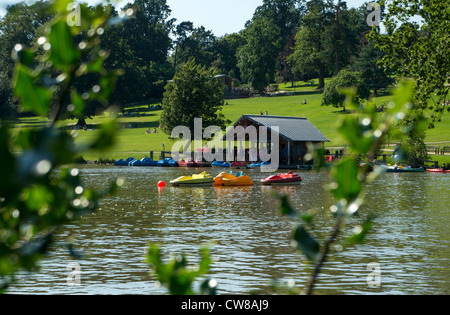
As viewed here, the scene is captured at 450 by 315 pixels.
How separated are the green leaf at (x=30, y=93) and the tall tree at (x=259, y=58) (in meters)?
113

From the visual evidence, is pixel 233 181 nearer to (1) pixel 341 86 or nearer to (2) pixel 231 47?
(1) pixel 341 86

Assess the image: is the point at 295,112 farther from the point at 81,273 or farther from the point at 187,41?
the point at 81,273

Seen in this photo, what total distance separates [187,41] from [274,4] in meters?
30.3

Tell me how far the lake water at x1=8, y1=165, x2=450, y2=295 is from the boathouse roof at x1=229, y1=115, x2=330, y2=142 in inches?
1099

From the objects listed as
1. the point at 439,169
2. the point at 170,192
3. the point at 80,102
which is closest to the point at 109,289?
the point at 80,102

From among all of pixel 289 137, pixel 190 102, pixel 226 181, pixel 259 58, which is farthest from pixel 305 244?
pixel 259 58

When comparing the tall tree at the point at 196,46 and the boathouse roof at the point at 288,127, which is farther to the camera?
the tall tree at the point at 196,46

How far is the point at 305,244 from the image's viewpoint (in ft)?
5.45

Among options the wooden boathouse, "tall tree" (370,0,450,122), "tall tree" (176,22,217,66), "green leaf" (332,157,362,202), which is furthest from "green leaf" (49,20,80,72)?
"tall tree" (176,22,217,66)

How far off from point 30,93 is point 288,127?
6057 cm

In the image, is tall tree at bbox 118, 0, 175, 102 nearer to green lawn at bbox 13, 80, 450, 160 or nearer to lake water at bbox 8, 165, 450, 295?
green lawn at bbox 13, 80, 450, 160

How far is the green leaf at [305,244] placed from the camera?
5.41 feet

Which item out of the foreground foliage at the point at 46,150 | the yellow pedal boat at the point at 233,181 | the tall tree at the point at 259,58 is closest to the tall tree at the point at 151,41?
the tall tree at the point at 259,58

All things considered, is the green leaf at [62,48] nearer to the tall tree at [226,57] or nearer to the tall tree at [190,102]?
the tall tree at [190,102]
